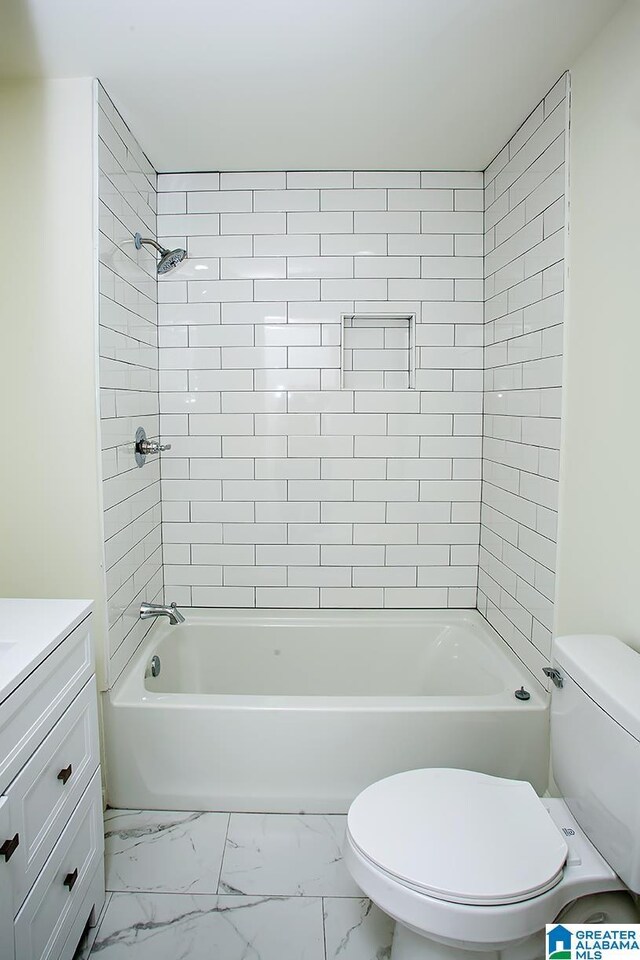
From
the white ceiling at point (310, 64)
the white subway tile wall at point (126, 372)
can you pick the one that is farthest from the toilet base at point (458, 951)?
the white ceiling at point (310, 64)

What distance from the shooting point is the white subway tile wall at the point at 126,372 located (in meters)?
1.83

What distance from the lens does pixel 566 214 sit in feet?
5.56

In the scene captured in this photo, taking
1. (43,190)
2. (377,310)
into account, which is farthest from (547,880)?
(43,190)

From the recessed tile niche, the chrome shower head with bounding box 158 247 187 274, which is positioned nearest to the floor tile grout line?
the recessed tile niche

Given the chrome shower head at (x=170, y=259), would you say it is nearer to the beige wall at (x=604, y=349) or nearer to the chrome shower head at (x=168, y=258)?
the chrome shower head at (x=168, y=258)

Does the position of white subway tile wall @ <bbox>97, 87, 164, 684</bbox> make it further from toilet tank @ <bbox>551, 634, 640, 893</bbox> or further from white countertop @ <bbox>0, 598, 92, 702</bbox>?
toilet tank @ <bbox>551, 634, 640, 893</bbox>

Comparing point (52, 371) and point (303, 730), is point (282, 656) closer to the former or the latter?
point (303, 730)

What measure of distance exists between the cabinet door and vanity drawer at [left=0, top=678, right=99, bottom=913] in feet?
0.04

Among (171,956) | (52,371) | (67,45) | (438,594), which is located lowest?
(171,956)

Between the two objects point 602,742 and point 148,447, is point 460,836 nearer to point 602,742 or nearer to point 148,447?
point 602,742

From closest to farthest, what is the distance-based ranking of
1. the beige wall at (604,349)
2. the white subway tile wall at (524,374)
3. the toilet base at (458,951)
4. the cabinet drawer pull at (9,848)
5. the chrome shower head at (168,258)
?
the cabinet drawer pull at (9,848) → the toilet base at (458,951) → the beige wall at (604,349) → the white subway tile wall at (524,374) → the chrome shower head at (168,258)

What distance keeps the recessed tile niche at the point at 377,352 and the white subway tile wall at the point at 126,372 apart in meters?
0.89

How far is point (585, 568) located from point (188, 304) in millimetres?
1937

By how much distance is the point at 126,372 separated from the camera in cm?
204
